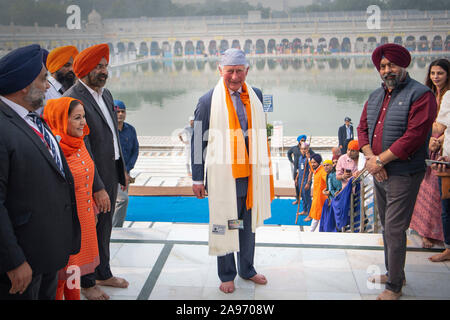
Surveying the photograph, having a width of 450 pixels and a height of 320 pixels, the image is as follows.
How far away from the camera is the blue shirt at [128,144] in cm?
319

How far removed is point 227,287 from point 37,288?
896 millimetres

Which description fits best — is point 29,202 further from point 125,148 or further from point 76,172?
point 125,148

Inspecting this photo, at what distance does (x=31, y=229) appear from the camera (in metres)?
1.23

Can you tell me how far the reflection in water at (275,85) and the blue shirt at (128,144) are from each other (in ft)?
71.7

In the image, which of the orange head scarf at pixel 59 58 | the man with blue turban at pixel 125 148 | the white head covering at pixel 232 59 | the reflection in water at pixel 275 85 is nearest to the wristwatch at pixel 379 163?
the white head covering at pixel 232 59

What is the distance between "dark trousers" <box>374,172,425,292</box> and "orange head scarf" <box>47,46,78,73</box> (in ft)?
5.86

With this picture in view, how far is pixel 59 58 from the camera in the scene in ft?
7.47

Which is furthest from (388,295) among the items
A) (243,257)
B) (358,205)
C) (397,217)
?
(358,205)

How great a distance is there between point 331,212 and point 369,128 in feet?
6.19

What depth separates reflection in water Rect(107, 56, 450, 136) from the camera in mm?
26953

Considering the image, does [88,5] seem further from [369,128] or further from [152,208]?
[369,128]

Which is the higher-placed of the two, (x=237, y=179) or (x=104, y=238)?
(x=237, y=179)

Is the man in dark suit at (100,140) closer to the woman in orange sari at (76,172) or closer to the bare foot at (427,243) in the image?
the woman in orange sari at (76,172)

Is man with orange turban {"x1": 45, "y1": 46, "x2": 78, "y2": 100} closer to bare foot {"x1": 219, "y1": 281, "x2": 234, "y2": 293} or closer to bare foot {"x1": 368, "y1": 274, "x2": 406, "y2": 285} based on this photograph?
bare foot {"x1": 219, "y1": 281, "x2": 234, "y2": 293}
